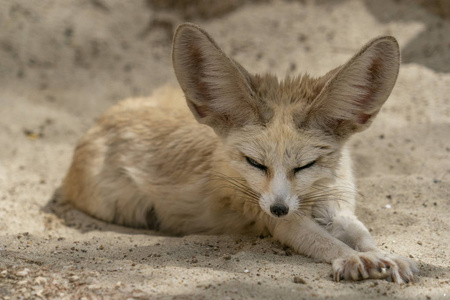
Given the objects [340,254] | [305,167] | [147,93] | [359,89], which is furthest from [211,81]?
[147,93]

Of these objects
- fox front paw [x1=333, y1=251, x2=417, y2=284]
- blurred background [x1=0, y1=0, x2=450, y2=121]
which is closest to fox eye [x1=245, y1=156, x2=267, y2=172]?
fox front paw [x1=333, y1=251, x2=417, y2=284]

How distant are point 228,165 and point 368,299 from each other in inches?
58.1

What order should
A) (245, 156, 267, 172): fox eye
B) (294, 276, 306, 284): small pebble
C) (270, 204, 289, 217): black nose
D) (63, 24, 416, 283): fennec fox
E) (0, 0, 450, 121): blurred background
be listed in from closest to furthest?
(294, 276, 306, 284): small pebble
(270, 204, 289, 217): black nose
(63, 24, 416, 283): fennec fox
(245, 156, 267, 172): fox eye
(0, 0, 450, 121): blurred background

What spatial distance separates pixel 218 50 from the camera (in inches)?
137

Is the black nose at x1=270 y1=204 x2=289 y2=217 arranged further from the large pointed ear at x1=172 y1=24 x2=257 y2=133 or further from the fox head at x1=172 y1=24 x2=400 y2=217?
the large pointed ear at x1=172 y1=24 x2=257 y2=133

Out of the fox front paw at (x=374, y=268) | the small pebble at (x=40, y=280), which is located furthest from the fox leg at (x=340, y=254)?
the small pebble at (x=40, y=280)

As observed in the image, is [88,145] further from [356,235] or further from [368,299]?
[368,299]

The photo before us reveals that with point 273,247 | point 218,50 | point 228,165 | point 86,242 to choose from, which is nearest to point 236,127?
point 228,165

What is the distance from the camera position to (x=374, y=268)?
10.0ft

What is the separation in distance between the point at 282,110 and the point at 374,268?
1.19m

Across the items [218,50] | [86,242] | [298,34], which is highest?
[298,34]

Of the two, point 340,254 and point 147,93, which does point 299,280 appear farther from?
point 147,93

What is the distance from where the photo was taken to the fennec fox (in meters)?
3.37

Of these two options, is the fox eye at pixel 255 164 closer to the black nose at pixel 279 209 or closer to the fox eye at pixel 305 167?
the fox eye at pixel 305 167
